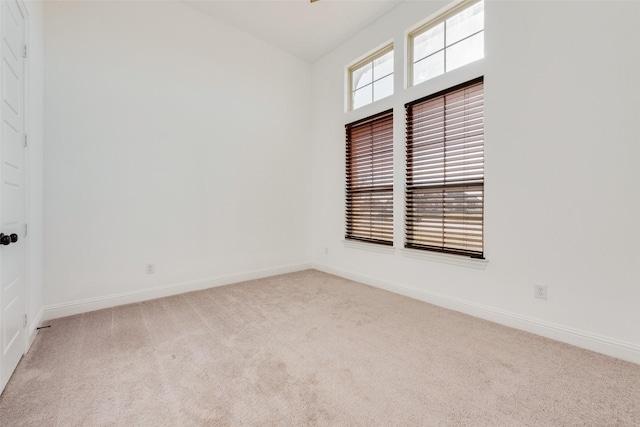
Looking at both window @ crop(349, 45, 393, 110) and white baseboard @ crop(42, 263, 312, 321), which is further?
window @ crop(349, 45, 393, 110)

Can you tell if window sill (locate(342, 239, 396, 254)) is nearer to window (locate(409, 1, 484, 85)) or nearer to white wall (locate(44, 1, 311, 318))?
white wall (locate(44, 1, 311, 318))

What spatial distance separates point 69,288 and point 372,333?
9.77ft

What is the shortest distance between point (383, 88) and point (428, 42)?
72 cm

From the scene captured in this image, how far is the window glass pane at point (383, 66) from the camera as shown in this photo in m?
3.62

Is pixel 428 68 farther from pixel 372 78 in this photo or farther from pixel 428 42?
pixel 372 78

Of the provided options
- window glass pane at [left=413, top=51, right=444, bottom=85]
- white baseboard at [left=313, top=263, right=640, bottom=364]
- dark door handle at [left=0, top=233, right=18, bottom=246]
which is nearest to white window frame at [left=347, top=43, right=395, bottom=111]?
window glass pane at [left=413, top=51, right=444, bottom=85]

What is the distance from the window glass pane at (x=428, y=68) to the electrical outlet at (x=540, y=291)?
2.34m

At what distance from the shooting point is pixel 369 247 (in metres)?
3.82

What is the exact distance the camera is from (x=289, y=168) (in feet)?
14.6

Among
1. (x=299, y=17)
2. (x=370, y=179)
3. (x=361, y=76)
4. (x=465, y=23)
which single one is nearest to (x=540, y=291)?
(x=370, y=179)

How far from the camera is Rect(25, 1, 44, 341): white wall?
219cm

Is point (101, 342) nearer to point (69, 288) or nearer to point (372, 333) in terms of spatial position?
point (69, 288)

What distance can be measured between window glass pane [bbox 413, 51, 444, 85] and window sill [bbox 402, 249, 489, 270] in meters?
2.00

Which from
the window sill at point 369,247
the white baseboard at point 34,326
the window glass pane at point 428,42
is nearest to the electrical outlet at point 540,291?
the window sill at point 369,247
